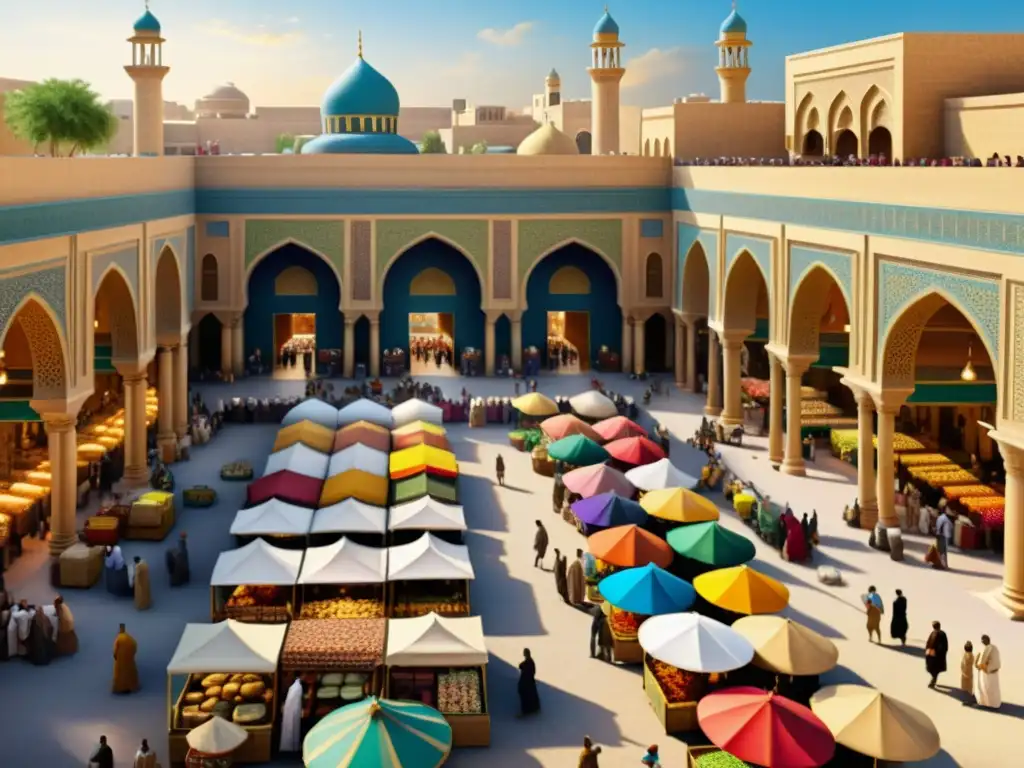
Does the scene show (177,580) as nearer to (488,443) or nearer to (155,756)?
(155,756)

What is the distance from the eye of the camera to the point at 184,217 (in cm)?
3139

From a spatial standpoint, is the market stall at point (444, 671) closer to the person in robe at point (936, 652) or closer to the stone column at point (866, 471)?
the person in robe at point (936, 652)

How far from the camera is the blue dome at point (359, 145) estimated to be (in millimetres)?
38312

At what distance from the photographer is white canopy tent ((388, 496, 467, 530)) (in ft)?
63.3

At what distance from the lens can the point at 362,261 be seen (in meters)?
36.6

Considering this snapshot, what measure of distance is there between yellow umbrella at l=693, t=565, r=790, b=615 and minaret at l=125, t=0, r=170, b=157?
75.3ft

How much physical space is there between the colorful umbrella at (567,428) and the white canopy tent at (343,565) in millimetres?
Answer: 8807

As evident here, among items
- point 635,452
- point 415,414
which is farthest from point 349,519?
point 415,414

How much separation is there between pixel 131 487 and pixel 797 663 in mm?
14917

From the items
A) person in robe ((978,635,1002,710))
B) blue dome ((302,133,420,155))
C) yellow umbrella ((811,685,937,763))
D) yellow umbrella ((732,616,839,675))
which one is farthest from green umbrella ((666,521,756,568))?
blue dome ((302,133,420,155))

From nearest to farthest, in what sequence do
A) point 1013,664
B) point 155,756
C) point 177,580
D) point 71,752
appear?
point 155,756, point 71,752, point 1013,664, point 177,580

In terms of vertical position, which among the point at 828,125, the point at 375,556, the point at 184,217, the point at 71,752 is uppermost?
the point at 828,125

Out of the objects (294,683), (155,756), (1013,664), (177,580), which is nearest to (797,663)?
(1013,664)

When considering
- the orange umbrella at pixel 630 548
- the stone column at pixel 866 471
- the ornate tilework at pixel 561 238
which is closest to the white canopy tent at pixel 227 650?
the orange umbrella at pixel 630 548
